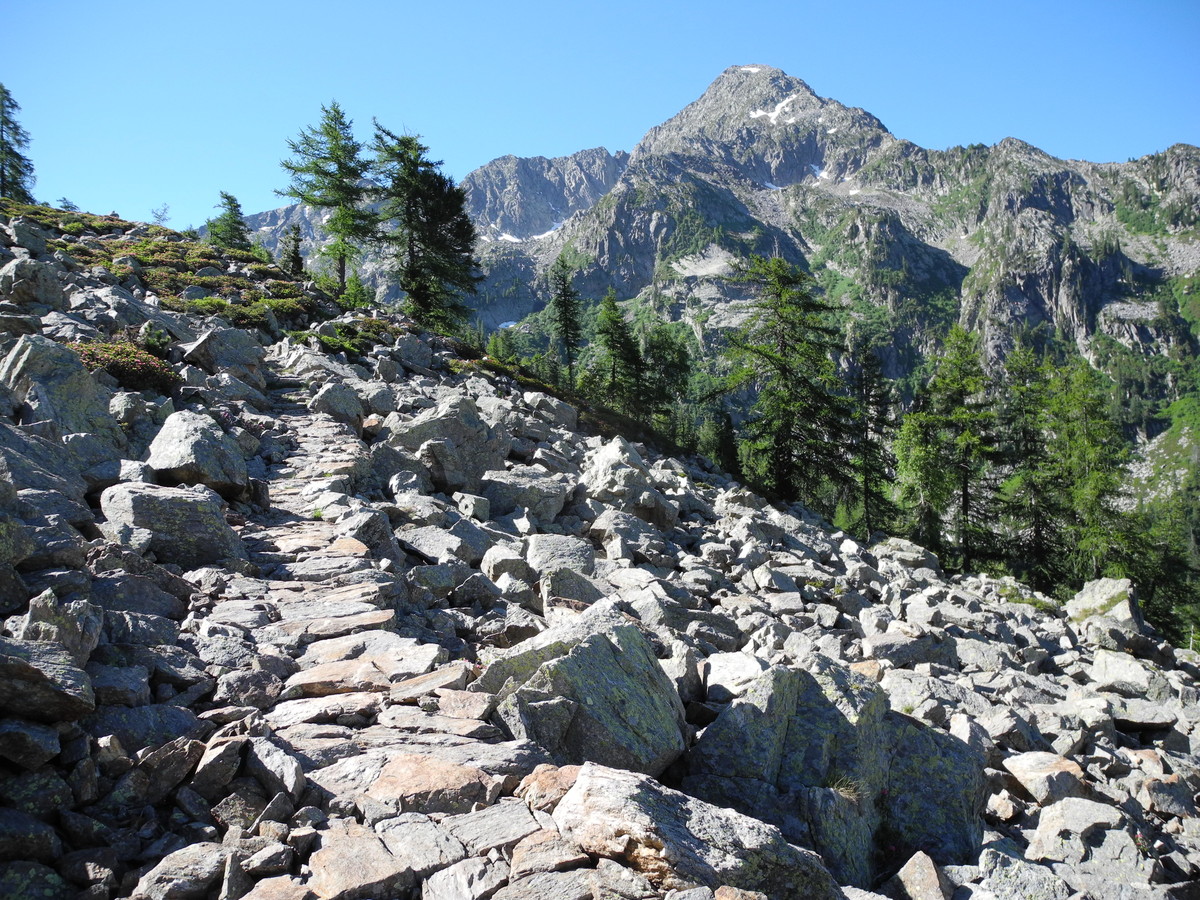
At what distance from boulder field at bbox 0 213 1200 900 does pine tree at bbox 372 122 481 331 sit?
30059 mm

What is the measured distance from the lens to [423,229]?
45938 mm

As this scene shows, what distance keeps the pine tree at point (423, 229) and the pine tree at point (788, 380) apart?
2219 centimetres

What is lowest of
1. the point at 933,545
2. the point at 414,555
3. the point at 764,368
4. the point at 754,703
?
the point at 933,545

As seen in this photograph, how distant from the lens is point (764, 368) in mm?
35031

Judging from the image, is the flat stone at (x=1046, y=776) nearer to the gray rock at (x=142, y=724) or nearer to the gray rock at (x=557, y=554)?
the gray rock at (x=557, y=554)

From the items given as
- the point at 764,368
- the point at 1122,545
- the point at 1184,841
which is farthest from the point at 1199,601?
the point at 1184,841

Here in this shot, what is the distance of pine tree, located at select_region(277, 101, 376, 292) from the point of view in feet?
140

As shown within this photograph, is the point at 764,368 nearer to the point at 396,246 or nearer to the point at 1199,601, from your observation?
the point at 396,246

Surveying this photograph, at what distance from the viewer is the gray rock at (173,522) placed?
339 inches

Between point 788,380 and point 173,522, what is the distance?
1228 inches

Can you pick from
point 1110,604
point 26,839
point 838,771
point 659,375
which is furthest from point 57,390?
point 659,375

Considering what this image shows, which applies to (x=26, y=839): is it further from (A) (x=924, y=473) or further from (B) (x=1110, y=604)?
(A) (x=924, y=473)

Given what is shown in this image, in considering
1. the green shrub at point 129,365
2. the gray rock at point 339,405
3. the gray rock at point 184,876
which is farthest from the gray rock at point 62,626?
the gray rock at point 339,405

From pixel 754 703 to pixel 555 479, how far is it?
421 inches
